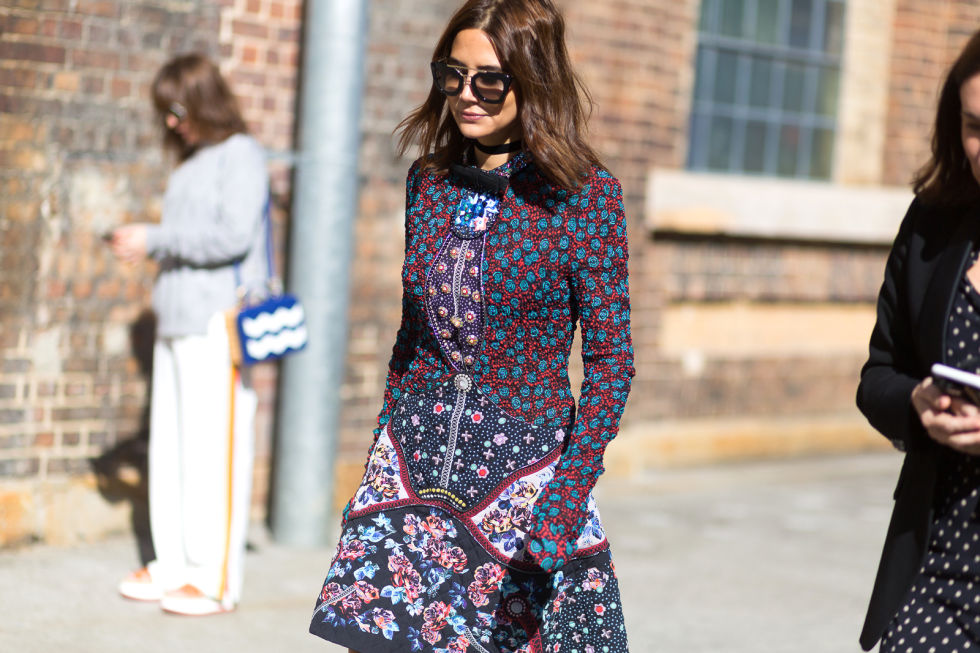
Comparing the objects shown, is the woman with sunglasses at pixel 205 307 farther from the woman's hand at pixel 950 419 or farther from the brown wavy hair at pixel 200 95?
the woman's hand at pixel 950 419

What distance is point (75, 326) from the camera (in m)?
5.93

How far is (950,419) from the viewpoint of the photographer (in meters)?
2.53

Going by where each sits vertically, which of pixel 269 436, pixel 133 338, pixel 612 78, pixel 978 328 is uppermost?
pixel 612 78

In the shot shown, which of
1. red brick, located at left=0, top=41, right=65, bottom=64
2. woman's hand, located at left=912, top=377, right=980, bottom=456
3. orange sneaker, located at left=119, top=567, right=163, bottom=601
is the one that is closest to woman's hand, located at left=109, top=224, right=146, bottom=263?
red brick, located at left=0, top=41, right=65, bottom=64

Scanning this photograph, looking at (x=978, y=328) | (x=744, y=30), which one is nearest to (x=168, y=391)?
(x=978, y=328)

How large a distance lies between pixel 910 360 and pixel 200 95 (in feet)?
10.4

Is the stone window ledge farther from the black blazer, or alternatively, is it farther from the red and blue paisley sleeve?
the black blazer

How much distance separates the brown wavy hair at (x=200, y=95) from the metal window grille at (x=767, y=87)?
4.34m

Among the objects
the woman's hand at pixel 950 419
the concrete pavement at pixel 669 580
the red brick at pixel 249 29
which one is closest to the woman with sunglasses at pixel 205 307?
the concrete pavement at pixel 669 580

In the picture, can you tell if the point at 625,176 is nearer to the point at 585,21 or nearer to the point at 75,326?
the point at 585,21

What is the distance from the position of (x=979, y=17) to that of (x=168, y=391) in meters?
7.19

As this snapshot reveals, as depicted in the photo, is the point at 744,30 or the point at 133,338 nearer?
the point at 133,338

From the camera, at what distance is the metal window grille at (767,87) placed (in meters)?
8.96

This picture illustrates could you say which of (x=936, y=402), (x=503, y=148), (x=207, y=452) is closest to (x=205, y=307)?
(x=207, y=452)
